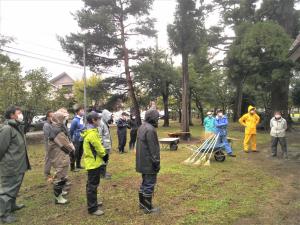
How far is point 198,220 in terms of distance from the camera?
4.98m

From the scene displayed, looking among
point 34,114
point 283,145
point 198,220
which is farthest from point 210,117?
point 34,114

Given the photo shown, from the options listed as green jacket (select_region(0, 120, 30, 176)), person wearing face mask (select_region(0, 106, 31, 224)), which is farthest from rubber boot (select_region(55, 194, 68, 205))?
green jacket (select_region(0, 120, 30, 176))

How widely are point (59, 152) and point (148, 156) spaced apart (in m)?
1.98

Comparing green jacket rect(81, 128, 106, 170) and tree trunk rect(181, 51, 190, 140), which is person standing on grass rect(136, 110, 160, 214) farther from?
tree trunk rect(181, 51, 190, 140)

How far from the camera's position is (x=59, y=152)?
19.7ft

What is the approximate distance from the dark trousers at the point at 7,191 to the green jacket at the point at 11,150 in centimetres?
10

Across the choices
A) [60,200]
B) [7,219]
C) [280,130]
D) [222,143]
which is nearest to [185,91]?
[222,143]

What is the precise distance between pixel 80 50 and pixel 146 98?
7.47 meters

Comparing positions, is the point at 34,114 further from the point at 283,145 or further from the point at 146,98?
the point at 283,145

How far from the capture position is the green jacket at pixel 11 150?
5094mm

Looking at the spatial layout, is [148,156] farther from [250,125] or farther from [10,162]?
[250,125]

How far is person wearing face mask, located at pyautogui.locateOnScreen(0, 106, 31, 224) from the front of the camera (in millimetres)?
5062

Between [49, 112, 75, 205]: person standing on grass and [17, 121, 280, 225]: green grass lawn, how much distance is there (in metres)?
0.36

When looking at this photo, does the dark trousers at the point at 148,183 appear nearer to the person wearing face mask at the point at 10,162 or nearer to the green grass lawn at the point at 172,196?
the green grass lawn at the point at 172,196
